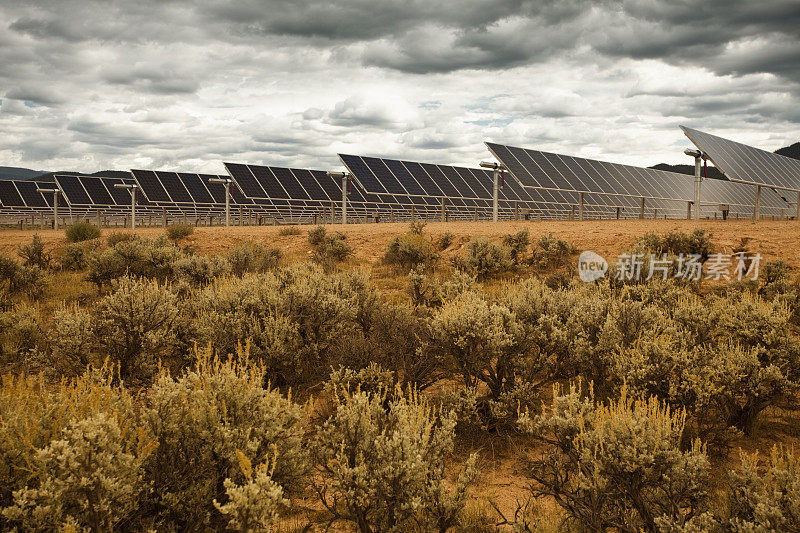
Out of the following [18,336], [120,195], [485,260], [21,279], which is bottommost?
[18,336]

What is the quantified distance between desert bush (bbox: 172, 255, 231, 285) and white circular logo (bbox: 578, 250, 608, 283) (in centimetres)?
950

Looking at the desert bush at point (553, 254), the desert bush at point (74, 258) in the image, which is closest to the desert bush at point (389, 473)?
the desert bush at point (553, 254)

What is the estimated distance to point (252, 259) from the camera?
15.2 metres

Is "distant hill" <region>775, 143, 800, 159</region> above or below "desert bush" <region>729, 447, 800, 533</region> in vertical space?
above

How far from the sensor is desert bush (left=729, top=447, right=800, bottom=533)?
3145mm

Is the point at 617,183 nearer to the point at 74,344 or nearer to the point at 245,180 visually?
the point at 245,180

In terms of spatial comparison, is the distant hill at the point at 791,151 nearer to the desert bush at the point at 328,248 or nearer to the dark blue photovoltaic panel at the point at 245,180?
the dark blue photovoltaic panel at the point at 245,180

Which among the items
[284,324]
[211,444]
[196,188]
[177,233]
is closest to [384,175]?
[177,233]

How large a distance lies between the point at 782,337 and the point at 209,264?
40.9ft

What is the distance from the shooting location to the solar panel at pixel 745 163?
2136 cm

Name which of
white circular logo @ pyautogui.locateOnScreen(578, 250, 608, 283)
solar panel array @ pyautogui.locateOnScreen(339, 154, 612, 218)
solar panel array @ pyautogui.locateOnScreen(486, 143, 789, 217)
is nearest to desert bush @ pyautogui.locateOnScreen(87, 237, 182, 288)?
white circular logo @ pyautogui.locateOnScreen(578, 250, 608, 283)

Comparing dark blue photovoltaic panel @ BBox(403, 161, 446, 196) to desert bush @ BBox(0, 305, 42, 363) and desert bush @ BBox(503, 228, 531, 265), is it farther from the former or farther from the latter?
desert bush @ BBox(0, 305, 42, 363)

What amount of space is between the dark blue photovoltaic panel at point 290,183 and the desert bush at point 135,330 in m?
30.7

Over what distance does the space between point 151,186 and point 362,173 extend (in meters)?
18.2
